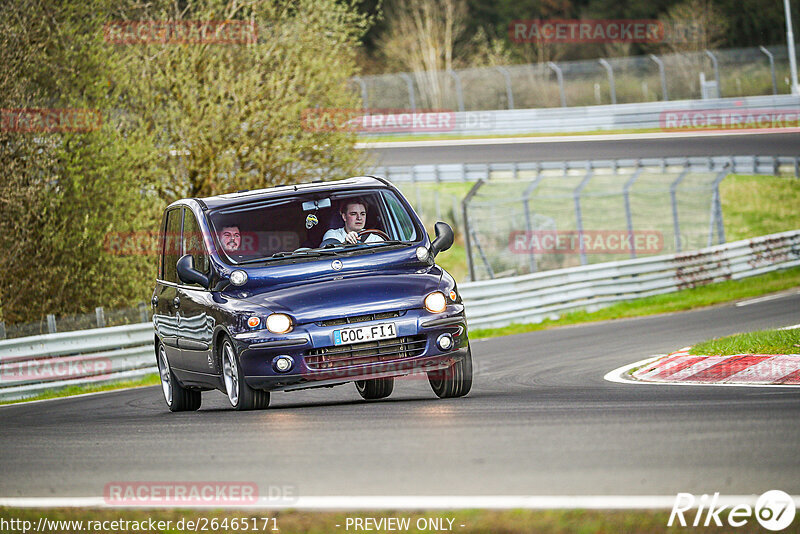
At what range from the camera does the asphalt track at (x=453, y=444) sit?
6.20 meters

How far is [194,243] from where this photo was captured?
36.0ft

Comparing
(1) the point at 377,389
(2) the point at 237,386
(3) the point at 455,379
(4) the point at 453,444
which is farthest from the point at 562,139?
(4) the point at 453,444

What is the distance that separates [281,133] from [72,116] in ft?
14.8

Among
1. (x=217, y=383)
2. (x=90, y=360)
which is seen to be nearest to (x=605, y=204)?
(x=90, y=360)

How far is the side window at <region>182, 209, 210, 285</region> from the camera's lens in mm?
10656

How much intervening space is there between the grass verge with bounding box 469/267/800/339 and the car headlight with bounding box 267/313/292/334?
41.0 ft

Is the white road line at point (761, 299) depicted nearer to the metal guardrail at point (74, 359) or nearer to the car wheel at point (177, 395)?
the metal guardrail at point (74, 359)

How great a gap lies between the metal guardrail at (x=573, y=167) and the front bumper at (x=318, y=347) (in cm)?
2532

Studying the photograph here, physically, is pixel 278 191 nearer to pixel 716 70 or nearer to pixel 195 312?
pixel 195 312

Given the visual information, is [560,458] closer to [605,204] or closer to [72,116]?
[72,116]

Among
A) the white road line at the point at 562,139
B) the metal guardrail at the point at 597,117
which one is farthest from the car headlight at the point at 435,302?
the metal guardrail at the point at 597,117

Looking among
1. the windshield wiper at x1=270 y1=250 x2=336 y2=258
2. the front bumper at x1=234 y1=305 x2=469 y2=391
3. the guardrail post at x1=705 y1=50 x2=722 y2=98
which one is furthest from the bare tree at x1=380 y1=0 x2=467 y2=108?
the front bumper at x1=234 y1=305 x2=469 y2=391

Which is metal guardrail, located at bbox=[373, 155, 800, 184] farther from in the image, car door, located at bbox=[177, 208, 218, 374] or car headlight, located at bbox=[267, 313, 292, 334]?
car headlight, located at bbox=[267, 313, 292, 334]

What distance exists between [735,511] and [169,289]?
7356mm
